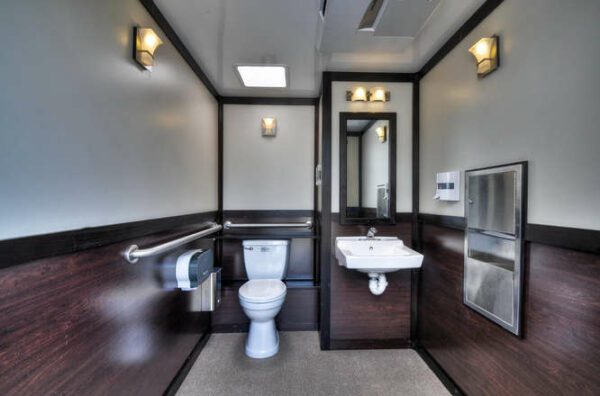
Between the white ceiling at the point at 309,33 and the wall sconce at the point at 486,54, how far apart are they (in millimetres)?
242

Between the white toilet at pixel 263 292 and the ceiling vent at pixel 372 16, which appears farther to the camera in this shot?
the white toilet at pixel 263 292

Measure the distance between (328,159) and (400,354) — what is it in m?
1.70

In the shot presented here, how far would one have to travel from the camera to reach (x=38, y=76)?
2.58 ft

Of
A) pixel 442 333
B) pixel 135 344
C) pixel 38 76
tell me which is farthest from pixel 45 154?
pixel 442 333

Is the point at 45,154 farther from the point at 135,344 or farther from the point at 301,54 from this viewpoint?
the point at 301,54

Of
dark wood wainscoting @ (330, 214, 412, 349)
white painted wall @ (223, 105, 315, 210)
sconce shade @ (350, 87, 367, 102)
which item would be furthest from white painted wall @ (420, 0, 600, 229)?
white painted wall @ (223, 105, 315, 210)

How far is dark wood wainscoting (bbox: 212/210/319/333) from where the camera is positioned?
7.99 feet

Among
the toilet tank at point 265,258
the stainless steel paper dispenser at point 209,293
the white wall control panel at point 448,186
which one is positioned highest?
the white wall control panel at point 448,186

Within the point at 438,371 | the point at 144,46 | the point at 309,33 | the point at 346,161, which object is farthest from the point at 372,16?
the point at 438,371

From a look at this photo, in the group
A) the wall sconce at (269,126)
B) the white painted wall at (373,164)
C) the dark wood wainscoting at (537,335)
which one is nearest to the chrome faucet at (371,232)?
the white painted wall at (373,164)

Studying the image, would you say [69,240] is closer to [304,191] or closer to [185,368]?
[185,368]

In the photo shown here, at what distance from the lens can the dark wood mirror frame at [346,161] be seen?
219cm

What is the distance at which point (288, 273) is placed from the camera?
272 cm

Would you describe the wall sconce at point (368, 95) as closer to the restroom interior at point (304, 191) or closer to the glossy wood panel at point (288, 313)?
the restroom interior at point (304, 191)
